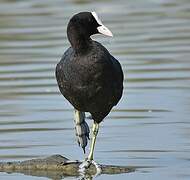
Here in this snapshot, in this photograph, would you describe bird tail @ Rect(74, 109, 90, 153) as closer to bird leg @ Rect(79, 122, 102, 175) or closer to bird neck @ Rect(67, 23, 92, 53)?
bird leg @ Rect(79, 122, 102, 175)

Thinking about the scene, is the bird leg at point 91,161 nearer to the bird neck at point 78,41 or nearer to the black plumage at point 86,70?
the black plumage at point 86,70

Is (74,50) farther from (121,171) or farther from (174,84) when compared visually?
(174,84)

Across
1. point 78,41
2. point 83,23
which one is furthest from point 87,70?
point 83,23

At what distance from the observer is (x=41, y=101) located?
13336mm

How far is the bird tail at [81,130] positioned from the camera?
1045 cm

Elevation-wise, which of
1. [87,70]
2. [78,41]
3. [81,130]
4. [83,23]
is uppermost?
[83,23]

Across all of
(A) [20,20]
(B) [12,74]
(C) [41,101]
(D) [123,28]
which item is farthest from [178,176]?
(A) [20,20]

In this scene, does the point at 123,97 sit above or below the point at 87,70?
below

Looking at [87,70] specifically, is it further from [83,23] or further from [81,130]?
[81,130]

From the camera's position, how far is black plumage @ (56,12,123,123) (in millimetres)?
9836

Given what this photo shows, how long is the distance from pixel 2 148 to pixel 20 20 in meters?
11.9

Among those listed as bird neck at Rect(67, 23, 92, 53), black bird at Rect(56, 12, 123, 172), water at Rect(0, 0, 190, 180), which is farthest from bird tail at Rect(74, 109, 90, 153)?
bird neck at Rect(67, 23, 92, 53)

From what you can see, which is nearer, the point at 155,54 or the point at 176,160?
the point at 176,160

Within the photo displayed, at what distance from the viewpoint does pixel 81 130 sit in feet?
34.4
